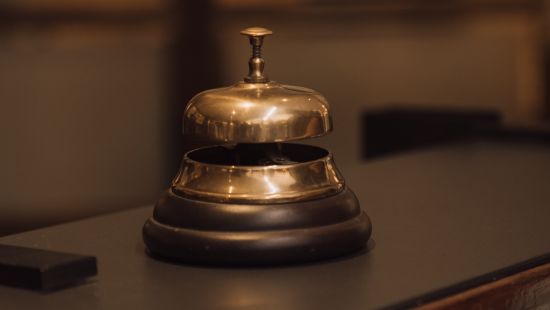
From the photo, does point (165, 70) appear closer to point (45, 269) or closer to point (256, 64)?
point (256, 64)

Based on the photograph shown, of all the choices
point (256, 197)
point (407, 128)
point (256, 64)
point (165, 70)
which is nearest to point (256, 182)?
point (256, 197)

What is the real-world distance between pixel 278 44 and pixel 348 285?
2.58m

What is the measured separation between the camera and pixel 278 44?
3.47 metres

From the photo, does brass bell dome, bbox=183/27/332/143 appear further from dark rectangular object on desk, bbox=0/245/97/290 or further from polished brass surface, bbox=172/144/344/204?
dark rectangular object on desk, bbox=0/245/97/290

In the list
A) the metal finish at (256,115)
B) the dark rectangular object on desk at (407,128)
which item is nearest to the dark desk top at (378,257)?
the metal finish at (256,115)

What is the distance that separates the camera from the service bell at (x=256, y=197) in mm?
995

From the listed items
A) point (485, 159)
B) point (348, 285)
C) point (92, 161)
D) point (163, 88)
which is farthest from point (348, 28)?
point (348, 285)

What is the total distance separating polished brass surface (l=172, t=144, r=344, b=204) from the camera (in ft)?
3.30

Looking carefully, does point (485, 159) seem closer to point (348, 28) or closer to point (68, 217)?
point (68, 217)

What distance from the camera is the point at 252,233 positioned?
0.99m

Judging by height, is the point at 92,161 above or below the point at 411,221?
below

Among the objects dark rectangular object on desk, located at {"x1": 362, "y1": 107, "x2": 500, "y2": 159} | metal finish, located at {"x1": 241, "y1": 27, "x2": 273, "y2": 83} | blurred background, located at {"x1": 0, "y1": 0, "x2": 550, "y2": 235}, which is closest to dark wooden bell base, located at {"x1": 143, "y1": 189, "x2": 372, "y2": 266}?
metal finish, located at {"x1": 241, "y1": 27, "x2": 273, "y2": 83}

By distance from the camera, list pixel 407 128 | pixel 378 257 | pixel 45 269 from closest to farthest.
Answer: pixel 45 269, pixel 378 257, pixel 407 128

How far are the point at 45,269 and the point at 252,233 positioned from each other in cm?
19
